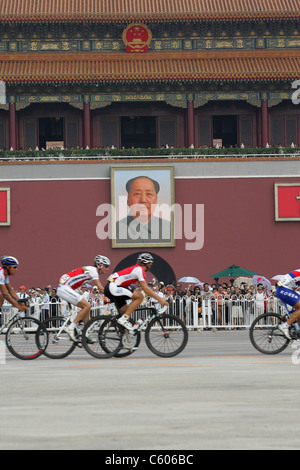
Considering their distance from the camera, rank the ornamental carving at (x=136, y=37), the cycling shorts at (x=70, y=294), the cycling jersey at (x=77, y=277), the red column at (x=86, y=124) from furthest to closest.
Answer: the ornamental carving at (x=136, y=37)
the red column at (x=86, y=124)
the cycling jersey at (x=77, y=277)
the cycling shorts at (x=70, y=294)

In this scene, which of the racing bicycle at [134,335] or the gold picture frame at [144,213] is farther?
the gold picture frame at [144,213]

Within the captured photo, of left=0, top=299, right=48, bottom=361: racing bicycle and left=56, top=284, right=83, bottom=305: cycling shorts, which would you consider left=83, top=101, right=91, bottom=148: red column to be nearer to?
left=56, top=284, right=83, bottom=305: cycling shorts

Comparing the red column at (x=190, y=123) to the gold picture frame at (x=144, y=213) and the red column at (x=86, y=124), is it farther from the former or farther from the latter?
the red column at (x=86, y=124)

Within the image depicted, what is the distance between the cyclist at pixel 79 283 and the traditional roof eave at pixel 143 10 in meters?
27.8

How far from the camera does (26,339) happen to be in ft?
49.2

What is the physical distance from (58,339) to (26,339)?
0.51 m

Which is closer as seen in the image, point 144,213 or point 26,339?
point 26,339

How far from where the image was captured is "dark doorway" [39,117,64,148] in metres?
41.8

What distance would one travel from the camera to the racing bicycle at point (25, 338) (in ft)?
48.2

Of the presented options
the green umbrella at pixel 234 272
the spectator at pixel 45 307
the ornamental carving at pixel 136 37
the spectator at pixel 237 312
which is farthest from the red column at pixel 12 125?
the spectator at pixel 237 312

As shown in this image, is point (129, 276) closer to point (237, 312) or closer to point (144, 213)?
point (237, 312)

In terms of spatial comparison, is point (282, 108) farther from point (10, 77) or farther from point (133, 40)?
point (10, 77)

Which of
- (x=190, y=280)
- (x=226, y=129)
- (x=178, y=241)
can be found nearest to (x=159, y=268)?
(x=178, y=241)
